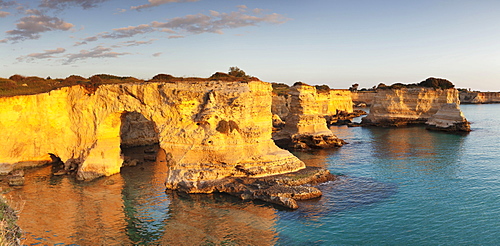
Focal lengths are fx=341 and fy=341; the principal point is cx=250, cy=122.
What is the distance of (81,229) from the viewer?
16.8m

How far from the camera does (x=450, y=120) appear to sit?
53812 mm

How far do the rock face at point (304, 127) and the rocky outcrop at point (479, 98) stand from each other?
13517 cm

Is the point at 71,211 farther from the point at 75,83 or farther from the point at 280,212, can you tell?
the point at 75,83

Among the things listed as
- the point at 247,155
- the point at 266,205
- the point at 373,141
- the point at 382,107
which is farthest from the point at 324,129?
the point at 382,107

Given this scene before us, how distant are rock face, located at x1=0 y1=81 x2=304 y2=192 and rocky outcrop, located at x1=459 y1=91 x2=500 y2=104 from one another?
153096 millimetres

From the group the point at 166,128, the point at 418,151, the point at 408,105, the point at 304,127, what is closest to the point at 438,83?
the point at 408,105

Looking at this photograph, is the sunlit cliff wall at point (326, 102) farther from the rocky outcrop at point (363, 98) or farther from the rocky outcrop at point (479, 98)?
the rocky outcrop at point (479, 98)

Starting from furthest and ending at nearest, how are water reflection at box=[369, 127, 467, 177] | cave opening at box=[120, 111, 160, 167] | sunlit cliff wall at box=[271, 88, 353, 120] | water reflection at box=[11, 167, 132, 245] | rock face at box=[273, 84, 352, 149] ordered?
sunlit cliff wall at box=[271, 88, 353, 120]
rock face at box=[273, 84, 352, 149]
cave opening at box=[120, 111, 160, 167]
water reflection at box=[369, 127, 467, 177]
water reflection at box=[11, 167, 132, 245]

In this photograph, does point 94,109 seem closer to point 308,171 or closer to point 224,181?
point 224,181

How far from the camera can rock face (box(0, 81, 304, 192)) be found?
23312 mm

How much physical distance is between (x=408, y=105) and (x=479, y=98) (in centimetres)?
10509

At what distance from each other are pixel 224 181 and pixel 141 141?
21.0 meters

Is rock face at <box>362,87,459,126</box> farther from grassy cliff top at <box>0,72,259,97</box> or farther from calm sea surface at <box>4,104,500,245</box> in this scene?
grassy cliff top at <box>0,72,259,97</box>

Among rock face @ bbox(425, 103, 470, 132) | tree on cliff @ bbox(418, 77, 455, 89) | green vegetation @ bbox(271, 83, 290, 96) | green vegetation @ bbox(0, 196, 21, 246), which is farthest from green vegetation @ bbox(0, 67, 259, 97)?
tree on cliff @ bbox(418, 77, 455, 89)
